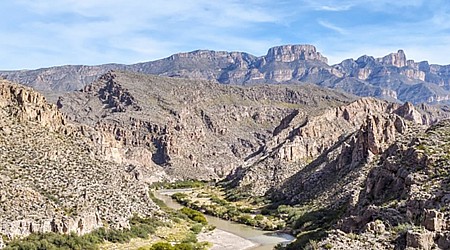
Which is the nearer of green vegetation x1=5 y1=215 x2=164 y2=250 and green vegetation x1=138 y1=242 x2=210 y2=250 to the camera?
green vegetation x1=5 y1=215 x2=164 y2=250

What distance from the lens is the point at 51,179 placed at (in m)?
74.0

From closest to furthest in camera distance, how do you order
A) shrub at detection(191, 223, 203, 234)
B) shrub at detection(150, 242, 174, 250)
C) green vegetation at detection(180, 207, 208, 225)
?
shrub at detection(150, 242, 174, 250) → shrub at detection(191, 223, 203, 234) → green vegetation at detection(180, 207, 208, 225)

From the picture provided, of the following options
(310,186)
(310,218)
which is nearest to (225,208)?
(310,186)

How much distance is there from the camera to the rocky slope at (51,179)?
64.4 metres

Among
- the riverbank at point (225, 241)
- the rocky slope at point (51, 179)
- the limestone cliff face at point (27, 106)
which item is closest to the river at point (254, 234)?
the riverbank at point (225, 241)

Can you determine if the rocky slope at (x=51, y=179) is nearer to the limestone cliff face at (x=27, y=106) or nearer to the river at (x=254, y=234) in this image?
the limestone cliff face at (x=27, y=106)

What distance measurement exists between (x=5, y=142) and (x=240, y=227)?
37.8 meters

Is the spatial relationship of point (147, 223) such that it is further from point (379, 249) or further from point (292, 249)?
point (379, 249)

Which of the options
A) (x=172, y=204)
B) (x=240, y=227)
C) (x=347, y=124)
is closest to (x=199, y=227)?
(x=240, y=227)

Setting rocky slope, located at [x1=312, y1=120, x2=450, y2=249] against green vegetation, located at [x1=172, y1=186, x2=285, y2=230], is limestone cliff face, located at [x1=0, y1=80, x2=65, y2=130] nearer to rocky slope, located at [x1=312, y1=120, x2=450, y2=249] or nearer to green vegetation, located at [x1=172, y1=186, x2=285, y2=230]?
green vegetation, located at [x1=172, y1=186, x2=285, y2=230]

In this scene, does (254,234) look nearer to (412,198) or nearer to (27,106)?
(27,106)

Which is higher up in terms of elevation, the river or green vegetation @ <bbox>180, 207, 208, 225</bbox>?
green vegetation @ <bbox>180, 207, 208, 225</bbox>

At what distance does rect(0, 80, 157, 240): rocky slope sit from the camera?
64438 mm

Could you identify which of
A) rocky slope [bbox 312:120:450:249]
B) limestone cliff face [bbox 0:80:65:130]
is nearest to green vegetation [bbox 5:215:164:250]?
limestone cliff face [bbox 0:80:65:130]
